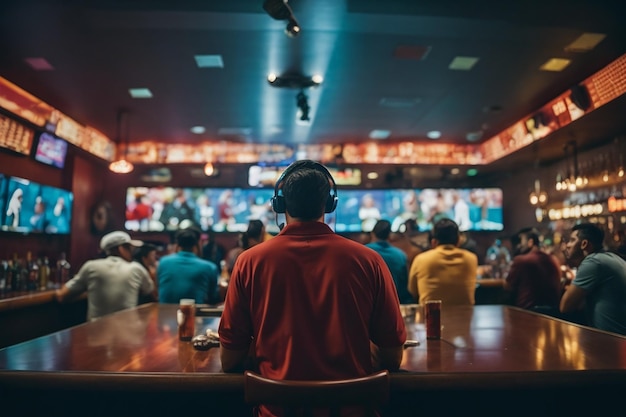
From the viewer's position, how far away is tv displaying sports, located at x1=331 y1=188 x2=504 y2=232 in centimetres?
942

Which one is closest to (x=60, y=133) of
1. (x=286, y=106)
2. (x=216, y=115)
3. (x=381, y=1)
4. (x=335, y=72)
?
(x=216, y=115)

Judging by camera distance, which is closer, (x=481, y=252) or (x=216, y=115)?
(x=216, y=115)

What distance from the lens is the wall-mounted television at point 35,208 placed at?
5.97 m

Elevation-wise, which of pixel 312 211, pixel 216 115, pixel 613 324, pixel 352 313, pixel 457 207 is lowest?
pixel 613 324

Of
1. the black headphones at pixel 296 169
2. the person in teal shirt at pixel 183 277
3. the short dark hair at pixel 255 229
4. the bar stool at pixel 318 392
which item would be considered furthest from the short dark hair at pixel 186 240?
the bar stool at pixel 318 392

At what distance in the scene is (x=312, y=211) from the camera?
1.65 m

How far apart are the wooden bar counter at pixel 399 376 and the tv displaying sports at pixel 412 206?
7.03 meters

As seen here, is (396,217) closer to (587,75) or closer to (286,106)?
(286,106)

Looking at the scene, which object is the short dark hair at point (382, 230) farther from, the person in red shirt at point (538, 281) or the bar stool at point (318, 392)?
the bar stool at point (318, 392)

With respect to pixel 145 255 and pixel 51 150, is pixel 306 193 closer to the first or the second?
pixel 145 255

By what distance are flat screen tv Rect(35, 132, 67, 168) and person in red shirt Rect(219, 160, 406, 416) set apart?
6427 mm

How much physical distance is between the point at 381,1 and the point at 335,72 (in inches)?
60.8

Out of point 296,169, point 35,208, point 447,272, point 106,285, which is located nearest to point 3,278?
point 35,208

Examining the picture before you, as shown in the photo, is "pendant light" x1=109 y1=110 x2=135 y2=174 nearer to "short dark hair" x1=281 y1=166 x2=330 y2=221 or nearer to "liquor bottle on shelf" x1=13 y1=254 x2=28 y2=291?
"liquor bottle on shelf" x1=13 y1=254 x2=28 y2=291
